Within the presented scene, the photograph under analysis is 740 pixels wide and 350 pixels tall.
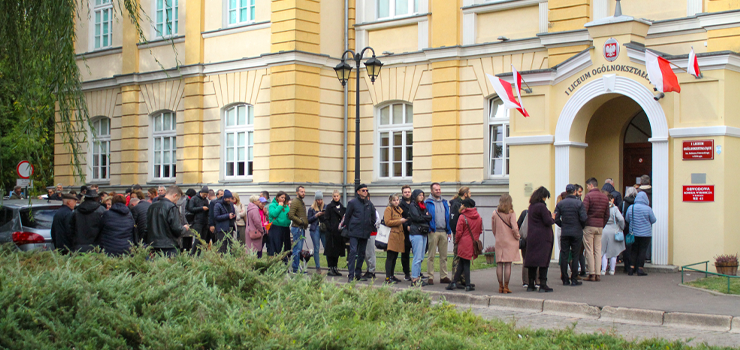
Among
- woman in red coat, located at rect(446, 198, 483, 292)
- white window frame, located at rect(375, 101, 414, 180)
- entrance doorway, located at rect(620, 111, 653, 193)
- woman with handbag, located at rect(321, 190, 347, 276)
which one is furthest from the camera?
white window frame, located at rect(375, 101, 414, 180)

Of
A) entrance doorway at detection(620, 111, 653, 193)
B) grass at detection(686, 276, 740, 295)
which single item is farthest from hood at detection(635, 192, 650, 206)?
entrance doorway at detection(620, 111, 653, 193)

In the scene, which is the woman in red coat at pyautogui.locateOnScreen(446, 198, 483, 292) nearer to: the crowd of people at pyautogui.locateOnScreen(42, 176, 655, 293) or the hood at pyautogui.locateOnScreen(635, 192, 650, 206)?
the crowd of people at pyautogui.locateOnScreen(42, 176, 655, 293)

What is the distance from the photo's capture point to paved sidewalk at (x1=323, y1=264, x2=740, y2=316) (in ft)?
34.0

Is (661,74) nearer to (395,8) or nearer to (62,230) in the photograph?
(395,8)

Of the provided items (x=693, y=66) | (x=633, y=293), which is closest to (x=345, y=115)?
(x=693, y=66)

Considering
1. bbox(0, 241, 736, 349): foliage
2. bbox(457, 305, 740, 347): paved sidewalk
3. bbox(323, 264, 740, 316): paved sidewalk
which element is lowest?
bbox(457, 305, 740, 347): paved sidewalk

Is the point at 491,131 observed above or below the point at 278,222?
above

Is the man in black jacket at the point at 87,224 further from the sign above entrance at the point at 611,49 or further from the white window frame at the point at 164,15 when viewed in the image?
the white window frame at the point at 164,15

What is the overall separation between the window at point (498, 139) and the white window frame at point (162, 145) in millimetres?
10605

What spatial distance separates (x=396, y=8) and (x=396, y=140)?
12.3ft

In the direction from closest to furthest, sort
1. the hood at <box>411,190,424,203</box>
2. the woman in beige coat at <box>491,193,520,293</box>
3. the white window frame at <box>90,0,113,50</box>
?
1. the woman in beige coat at <box>491,193,520,293</box>
2. the hood at <box>411,190,424,203</box>
3. the white window frame at <box>90,0,113,50</box>

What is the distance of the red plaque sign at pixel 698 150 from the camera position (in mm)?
13984

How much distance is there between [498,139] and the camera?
65.2ft

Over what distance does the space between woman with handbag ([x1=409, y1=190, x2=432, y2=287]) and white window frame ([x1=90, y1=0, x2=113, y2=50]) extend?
1755cm
